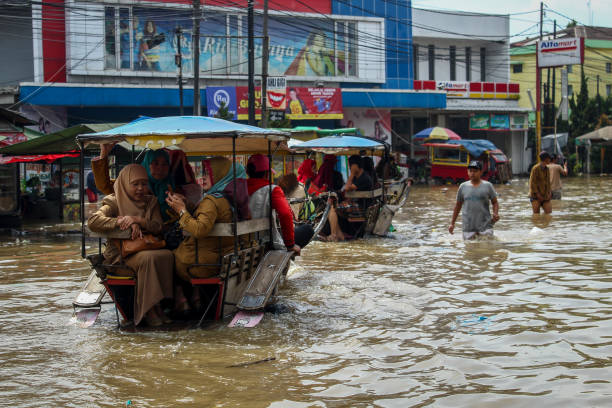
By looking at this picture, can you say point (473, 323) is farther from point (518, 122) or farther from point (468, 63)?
point (468, 63)

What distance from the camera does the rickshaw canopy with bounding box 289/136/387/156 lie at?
13.7m

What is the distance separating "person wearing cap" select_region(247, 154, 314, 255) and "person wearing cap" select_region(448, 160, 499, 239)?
498 cm

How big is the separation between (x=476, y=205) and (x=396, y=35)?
28.2 meters

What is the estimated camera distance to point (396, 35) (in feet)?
128

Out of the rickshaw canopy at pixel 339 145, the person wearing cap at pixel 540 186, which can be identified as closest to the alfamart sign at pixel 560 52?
the person wearing cap at pixel 540 186

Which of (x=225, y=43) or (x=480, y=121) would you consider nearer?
(x=225, y=43)

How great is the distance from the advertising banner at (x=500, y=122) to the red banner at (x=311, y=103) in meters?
12.3

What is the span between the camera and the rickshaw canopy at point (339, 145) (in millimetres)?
13742

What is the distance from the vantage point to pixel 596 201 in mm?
22672

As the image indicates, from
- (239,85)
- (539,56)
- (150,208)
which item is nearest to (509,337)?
(150,208)

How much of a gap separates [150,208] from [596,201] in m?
18.8

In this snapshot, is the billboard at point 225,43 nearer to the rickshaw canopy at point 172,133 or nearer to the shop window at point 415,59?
the shop window at point 415,59

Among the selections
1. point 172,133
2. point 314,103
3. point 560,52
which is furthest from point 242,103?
point 172,133

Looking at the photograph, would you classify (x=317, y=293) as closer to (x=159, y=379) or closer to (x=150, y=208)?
(x=150, y=208)
